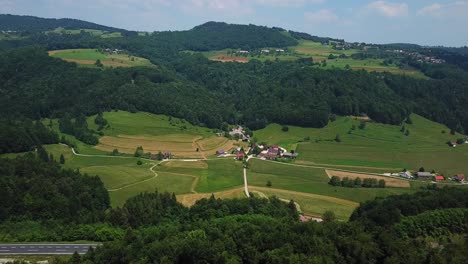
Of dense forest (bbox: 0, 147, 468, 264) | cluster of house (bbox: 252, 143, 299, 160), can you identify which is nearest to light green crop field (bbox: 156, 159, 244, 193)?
cluster of house (bbox: 252, 143, 299, 160)

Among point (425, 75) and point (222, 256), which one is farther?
point (425, 75)

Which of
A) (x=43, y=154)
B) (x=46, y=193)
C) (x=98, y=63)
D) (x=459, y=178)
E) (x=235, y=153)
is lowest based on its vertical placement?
(x=459, y=178)

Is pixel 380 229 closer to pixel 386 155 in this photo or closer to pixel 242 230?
pixel 242 230

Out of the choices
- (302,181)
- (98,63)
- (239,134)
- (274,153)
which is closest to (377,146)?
(274,153)

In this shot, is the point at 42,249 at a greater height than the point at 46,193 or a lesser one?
lesser

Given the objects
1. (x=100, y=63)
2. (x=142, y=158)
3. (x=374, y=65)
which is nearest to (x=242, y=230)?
(x=142, y=158)

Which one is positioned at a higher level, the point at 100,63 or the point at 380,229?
the point at 100,63

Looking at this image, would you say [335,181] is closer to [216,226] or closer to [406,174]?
[406,174]
